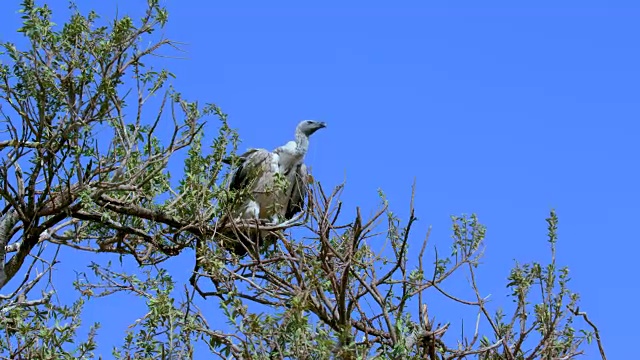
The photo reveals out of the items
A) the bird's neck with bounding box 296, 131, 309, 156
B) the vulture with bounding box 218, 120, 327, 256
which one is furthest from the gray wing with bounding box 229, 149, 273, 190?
the bird's neck with bounding box 296, 131, 309, 156

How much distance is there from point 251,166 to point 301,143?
46.0 inches

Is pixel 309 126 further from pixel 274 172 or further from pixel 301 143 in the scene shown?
pixel 274 172

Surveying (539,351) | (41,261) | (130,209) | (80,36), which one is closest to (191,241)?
(130,209)

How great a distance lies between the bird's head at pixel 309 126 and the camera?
1208cm

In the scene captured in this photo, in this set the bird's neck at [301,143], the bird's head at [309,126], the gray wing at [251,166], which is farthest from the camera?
the bird's head at [309,126]

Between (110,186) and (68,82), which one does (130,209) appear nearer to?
(110,186)

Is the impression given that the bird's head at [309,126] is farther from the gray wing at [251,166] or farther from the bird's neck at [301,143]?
the gray wing at [251,166]

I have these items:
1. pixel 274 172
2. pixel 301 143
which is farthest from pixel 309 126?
pixel 274 172

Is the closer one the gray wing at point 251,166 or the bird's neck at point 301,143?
the gray wing at point 251,166

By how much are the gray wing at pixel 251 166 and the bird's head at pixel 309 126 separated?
931mm

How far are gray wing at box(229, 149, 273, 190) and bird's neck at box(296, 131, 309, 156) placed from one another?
1.59 feet

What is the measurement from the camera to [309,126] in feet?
39.8

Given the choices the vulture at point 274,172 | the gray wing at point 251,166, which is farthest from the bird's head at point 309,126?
the gray wing at point 251,166

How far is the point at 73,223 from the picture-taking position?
8.13 meters
